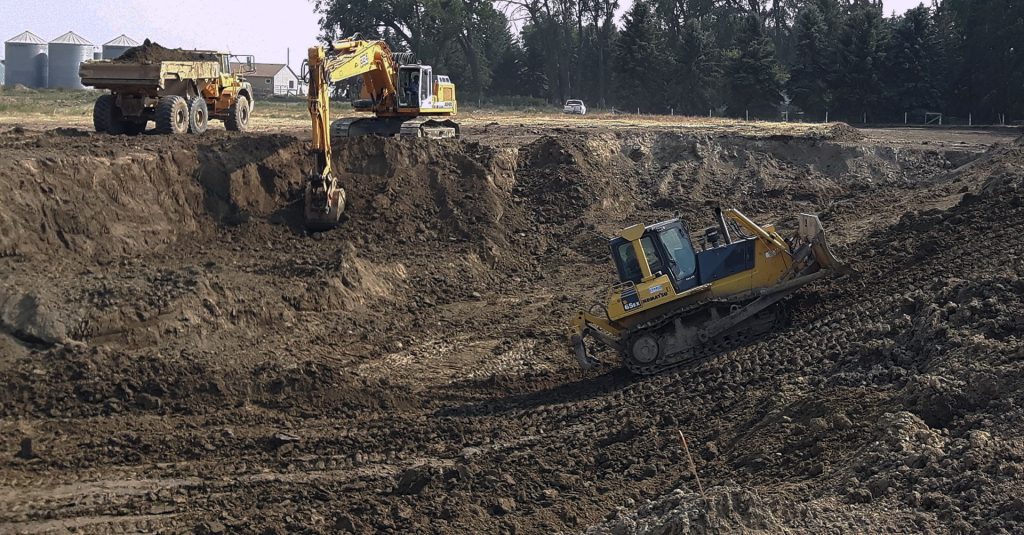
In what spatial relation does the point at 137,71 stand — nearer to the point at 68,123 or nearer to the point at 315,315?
the point at 315,315

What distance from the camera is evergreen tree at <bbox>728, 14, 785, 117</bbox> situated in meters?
54.8

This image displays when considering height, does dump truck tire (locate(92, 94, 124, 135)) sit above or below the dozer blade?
above

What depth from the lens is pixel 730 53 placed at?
6216 centimetres

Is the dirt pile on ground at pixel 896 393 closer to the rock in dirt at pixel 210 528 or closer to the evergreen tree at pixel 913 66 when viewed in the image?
the rock in dirt at pixel 210 528

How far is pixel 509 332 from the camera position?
18.4 metres

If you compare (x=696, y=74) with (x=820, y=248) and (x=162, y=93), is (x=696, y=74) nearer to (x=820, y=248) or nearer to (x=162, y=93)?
(x=162, y=93)

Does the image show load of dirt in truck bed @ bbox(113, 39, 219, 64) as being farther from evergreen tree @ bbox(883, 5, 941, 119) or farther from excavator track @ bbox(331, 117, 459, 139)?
evergreen tree @ bbox(883, 5, 941, 119)

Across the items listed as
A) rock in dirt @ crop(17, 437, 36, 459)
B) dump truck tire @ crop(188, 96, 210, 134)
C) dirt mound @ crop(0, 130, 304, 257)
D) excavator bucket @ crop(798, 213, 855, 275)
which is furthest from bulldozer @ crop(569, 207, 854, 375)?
dump truck tire @ crop(188, 96, 210, 134)

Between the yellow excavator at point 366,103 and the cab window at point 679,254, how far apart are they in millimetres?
8185

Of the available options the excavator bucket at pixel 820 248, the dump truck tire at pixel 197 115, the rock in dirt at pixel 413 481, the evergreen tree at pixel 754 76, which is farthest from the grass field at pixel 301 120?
the rock in dirt at pixel 413 481

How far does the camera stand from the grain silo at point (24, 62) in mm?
82812

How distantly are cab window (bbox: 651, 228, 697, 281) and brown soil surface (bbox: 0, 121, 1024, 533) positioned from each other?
128cm

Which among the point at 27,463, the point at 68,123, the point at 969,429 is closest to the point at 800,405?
the point at 969,429

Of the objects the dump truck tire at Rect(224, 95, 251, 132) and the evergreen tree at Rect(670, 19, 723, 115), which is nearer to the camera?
the dump truck tire at Rect(224, 95, 251, 132)
